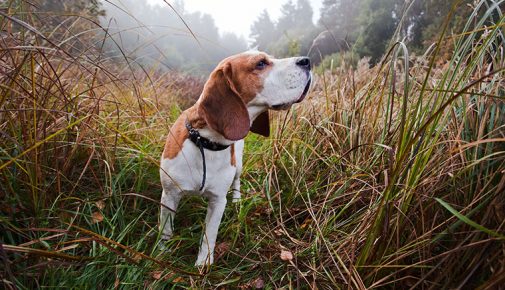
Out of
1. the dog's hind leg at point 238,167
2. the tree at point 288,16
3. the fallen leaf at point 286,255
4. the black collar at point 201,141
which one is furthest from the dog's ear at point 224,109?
the tree at point 288,16

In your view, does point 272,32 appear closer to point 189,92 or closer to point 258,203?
point 189,92

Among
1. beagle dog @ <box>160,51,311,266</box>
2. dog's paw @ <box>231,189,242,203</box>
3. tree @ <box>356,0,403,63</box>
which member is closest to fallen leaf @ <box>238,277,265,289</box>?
beagle dog @ <box>160,51,311,266</box>

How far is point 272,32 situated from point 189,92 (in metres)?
37.9

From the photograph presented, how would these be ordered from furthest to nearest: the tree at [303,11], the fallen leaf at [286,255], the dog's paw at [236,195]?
the tree at [303,11]
the dog's paw at [236,195]
the fallen leaf at [286,255]

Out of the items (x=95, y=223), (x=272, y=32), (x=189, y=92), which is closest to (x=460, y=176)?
(x=95, y=223)

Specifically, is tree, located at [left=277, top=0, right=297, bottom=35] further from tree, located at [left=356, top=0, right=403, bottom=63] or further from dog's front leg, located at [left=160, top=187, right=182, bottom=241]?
dog's front leg, located at [left=160, top=187, right=182, bottom=241]

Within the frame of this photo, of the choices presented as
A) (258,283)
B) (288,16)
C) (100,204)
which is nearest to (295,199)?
(258,283)

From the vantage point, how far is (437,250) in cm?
139

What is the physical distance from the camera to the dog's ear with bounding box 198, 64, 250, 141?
1772mm

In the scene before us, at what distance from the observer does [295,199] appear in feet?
7.54

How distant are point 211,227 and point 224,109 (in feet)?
2.30

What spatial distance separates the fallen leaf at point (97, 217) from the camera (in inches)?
68.1

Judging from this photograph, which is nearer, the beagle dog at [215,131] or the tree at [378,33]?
the beagle dog at [215,131]

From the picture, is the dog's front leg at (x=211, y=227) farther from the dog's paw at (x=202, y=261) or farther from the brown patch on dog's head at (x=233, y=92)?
the brown patch on dog's head at (x=233, y=92)
